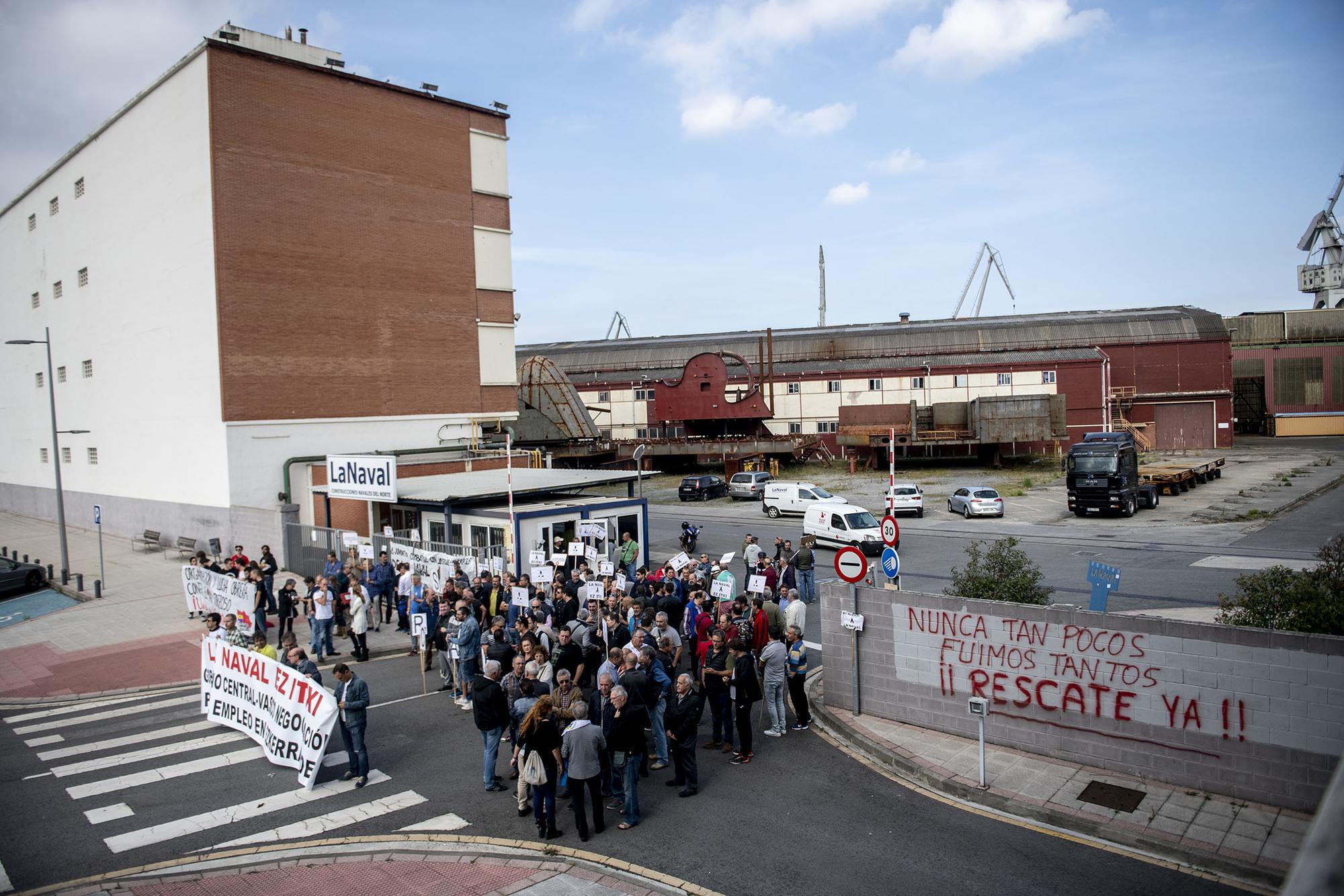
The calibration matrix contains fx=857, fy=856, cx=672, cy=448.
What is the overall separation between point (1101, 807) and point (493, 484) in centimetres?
2142

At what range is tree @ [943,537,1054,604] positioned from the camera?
13.2 metres

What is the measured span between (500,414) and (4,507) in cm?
3575

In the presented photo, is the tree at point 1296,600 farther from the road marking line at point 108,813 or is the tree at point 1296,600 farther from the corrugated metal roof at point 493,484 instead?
the corrugated metal roof at point 493,484

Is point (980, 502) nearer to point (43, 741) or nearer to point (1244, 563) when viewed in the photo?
point (1244, 563)

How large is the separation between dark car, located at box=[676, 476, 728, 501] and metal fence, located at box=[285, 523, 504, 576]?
832 inches

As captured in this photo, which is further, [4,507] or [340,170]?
[4,507]

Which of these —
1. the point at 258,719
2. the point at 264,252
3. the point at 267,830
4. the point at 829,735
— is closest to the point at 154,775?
the point at 258,719

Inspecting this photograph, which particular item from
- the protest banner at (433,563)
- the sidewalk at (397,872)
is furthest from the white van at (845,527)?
the sidewalk at (397,872)

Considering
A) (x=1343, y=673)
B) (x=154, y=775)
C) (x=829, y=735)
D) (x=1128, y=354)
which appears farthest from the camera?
(x=1128, y=354)

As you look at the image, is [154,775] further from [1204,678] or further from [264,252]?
[264,252]

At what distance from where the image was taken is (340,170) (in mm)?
35875

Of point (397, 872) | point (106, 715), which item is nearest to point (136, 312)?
point (106, 715)

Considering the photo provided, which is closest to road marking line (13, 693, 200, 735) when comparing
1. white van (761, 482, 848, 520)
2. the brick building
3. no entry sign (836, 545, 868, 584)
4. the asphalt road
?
the asphalt road

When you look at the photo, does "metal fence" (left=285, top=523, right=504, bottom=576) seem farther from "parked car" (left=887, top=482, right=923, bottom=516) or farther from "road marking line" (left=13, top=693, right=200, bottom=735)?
"parked car" (left=887, top=482, right=923, bottom=516)
